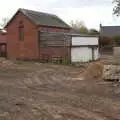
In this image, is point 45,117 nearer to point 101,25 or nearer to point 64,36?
point 64,36

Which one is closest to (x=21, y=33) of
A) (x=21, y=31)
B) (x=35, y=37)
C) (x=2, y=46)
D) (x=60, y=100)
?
(x=21, y=31)

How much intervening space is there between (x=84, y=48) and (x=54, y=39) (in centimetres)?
405

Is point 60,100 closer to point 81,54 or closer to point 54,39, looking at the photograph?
point 54,39

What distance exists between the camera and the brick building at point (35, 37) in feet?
107

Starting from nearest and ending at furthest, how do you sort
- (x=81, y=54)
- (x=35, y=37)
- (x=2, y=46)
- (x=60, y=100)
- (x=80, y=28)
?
(x=60, y=100) → (x=35, y=37) → (x=81, y=54) → (x=2, y=46) → (x=80, y=28)

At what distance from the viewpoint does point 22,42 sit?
1391 inches

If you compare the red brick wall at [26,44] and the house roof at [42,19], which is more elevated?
the house roof at [42,19]

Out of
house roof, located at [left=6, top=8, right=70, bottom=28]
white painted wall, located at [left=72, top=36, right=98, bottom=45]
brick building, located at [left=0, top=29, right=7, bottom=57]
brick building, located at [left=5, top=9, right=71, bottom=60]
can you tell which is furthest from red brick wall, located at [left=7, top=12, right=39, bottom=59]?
Answer: white painted wall, located at [left=72, top=36, right=98, bottom=45]

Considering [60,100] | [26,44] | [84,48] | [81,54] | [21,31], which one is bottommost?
[60,100]

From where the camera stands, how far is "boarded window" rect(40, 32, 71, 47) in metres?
32.2

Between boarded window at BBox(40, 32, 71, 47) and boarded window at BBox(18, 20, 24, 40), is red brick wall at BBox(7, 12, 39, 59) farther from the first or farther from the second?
boarded window at BBox(40, 32, 71, 47)

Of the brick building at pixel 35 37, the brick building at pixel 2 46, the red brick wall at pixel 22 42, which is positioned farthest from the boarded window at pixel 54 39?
the brick building at pixel 2 46

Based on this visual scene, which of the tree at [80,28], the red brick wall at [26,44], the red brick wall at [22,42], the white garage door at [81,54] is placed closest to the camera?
the white garage door at [81,54]

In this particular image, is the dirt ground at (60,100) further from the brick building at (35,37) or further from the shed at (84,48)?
the brick building at (35,37)
